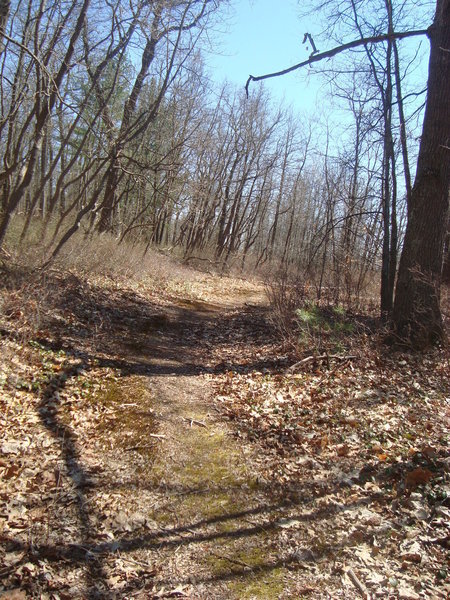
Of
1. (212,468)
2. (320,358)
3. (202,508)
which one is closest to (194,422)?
(212,468)

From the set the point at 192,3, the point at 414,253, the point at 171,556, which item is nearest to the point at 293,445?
the point at 171,556

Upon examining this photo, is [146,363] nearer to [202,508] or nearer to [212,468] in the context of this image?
[212,468]

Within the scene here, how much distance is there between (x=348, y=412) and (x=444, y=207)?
161 inches

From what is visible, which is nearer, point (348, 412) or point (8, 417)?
point (8, 417)

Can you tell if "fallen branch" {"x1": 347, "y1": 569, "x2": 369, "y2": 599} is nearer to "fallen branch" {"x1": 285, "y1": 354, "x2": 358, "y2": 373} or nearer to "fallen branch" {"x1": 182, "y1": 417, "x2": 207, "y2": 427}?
"fallen branch" {"x1": 182, "y1": 417, "x2": 207, "y2": 427}

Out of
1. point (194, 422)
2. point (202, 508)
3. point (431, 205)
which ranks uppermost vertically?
point (431, 205)

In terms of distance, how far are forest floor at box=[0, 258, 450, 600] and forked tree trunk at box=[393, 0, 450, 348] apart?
65 centimetres

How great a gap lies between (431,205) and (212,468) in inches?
223

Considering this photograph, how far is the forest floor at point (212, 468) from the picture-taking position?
278 cm

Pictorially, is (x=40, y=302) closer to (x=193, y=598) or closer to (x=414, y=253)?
(x=193, y=598)

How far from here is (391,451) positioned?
4.13 m

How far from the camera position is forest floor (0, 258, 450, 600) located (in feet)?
9.12

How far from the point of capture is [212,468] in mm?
3939

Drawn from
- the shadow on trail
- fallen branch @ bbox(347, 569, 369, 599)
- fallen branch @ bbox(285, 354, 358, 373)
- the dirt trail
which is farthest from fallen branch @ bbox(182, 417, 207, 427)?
fallen branch @ bbox(347, 569, 369, 599)
